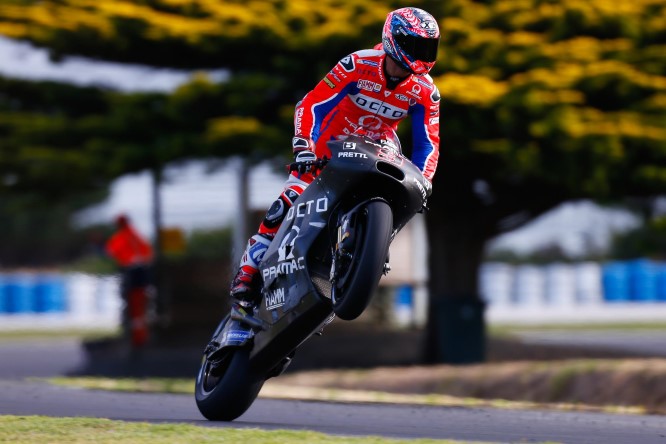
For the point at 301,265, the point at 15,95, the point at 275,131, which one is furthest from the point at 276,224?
the point at 15,95

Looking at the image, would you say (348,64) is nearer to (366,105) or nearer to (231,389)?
(366,105)

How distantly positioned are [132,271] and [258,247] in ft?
31.7

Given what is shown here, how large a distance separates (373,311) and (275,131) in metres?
5.99

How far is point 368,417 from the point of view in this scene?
7.27 meters

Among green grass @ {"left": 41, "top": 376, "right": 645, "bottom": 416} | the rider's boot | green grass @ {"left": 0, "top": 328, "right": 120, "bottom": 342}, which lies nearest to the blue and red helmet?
the rider's boot

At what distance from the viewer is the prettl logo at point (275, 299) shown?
6.27 meters

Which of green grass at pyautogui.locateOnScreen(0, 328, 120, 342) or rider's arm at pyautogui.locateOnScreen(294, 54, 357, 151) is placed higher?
rider's arm at pyautogui.locateOnScreen(294, 54, 357, 151)

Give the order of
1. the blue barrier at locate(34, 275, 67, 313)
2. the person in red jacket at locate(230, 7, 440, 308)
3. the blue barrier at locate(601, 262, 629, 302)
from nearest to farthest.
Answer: the person in red jacket at locate(230, 7, 440, 308)
the blue barrier at locate(34, 275, 67, 313)
the blue barrier at locate(601, 262, 629, 302)

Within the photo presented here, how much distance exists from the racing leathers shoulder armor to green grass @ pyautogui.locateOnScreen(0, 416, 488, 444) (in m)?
1.61

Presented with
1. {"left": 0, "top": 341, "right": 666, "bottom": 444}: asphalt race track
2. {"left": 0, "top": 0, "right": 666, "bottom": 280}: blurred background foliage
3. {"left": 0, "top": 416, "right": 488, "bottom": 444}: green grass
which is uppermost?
{"left": 0, "top": 0, "right": 666, "bottom": 280}: blurred background foliage

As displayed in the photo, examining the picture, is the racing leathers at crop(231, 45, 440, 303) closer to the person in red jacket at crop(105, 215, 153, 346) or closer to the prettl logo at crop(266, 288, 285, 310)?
the prettl logo at crop(266, 288, 285, 310)

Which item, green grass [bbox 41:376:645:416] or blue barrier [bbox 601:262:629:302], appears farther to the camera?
blue barrier [bbox 601:262:629:302]

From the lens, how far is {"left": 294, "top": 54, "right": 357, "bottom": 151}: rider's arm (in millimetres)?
6452

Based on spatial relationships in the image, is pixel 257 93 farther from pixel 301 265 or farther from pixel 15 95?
pixel 301 265
